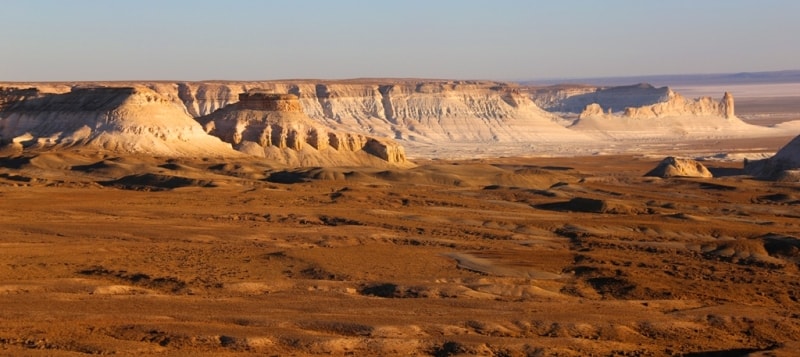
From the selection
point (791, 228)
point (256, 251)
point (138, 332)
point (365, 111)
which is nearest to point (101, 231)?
point (256, 251)

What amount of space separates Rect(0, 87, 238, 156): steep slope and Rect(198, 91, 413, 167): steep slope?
350 centimetres

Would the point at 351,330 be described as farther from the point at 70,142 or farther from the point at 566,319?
the point at 70,142

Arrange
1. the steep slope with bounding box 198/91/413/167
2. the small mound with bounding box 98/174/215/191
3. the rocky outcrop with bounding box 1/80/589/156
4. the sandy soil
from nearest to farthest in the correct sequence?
1. the sandy soil
2. the small mound with bounding box 98/174/215/191
3. the steep slope with bounding box 198/91/413/167
4. the rocky outcrop with bounding box 1/80/589/156

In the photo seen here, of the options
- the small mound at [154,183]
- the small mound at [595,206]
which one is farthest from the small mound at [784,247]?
the small mound at [154,183]

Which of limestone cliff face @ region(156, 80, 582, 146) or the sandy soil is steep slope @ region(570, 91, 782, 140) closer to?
limestone cliff face @ region(156, 80, 582, 146)

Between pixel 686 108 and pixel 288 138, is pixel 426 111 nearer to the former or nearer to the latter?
pixel 686 108

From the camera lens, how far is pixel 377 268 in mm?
30984

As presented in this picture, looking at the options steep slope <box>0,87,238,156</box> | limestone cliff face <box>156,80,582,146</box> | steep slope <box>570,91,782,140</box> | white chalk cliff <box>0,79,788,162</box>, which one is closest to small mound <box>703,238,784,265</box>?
steep slope <box>0,87,238,156</box>

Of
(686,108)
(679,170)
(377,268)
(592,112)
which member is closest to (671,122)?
(686,108)

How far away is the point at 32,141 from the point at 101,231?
35.2 metres

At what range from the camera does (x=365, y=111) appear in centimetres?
14725

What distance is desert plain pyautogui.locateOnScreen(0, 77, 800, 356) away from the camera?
2142 centimetres

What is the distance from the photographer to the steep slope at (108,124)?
227ft

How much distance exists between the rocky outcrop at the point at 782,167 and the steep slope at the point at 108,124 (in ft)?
111
